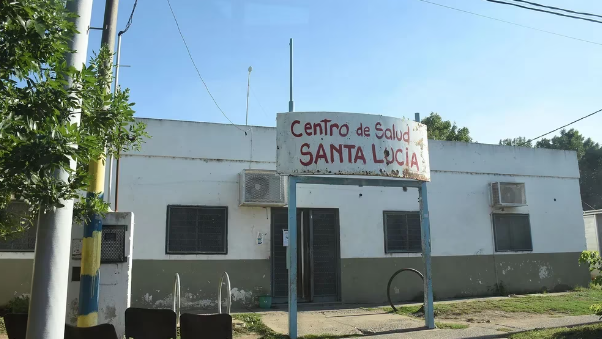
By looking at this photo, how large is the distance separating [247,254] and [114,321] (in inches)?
154

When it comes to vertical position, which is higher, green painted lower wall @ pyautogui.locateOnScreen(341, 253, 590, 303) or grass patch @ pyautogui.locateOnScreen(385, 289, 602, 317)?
green painted lower wall @ pyautogui.locateOnScreen(341, 253, 590, 303)

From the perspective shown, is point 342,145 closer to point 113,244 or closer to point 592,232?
point 113,244

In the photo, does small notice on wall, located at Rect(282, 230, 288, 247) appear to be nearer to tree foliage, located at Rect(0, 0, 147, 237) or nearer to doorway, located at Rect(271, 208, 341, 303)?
doorway, located at Rect(271, 208, 341, 303)

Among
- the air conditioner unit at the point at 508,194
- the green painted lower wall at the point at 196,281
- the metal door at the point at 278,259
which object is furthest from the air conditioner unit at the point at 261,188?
the air conditioner unit at the point at 508,194

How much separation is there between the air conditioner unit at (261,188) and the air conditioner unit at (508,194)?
5.98 meters

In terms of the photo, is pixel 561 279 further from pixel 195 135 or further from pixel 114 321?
pixel 114 321

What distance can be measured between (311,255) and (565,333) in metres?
5.56

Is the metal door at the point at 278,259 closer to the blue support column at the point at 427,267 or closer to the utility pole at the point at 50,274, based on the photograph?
the blue support column at the point at 427,267

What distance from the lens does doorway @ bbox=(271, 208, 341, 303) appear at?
11375mm

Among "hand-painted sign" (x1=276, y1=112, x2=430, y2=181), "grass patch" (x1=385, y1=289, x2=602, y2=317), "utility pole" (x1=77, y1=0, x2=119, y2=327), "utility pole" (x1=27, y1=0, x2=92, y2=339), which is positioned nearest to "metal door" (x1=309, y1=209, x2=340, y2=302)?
"grass patch" (x1=385, y1=289, x2=602, y2=317)

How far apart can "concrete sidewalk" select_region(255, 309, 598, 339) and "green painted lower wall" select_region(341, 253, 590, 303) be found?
1.46 meters

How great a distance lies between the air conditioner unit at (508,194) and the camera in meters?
13.2

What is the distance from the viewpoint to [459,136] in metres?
30.8

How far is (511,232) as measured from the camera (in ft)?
44.8
